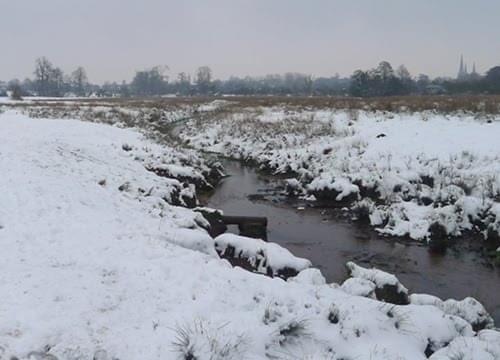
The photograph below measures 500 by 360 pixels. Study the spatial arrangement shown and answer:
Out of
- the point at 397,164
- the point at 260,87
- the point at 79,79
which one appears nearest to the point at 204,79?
the point at 260,87

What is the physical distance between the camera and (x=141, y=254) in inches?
238

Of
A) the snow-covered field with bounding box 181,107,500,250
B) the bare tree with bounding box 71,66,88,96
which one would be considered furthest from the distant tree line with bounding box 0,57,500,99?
the snow-covered field with bounding box 181,107,500,250

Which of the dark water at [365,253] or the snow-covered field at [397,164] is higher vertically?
the snow-covered field at [397,164]

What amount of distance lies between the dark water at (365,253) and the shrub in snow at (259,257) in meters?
1.21

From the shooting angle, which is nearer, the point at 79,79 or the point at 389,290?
the point at 389,290

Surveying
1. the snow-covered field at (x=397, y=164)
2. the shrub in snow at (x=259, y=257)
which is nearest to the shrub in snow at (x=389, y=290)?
the shrub in snow at (x=259, y=257)

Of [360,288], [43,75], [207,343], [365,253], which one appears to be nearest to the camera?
[207,343]

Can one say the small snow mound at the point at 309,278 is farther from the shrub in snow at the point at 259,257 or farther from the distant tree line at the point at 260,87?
the distant tree line at the point at 260,87

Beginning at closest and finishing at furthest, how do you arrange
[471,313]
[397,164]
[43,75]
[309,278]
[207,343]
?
[207,343] < [471,313] < [309,278] < [397,164] < [43,75]

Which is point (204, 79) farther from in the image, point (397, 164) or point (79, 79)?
point (397, 164)

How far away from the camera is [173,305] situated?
15.6 ft

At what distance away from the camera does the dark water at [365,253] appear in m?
A: 7.63

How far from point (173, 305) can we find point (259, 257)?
244 cm

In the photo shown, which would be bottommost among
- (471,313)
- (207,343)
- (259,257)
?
(471,313)
